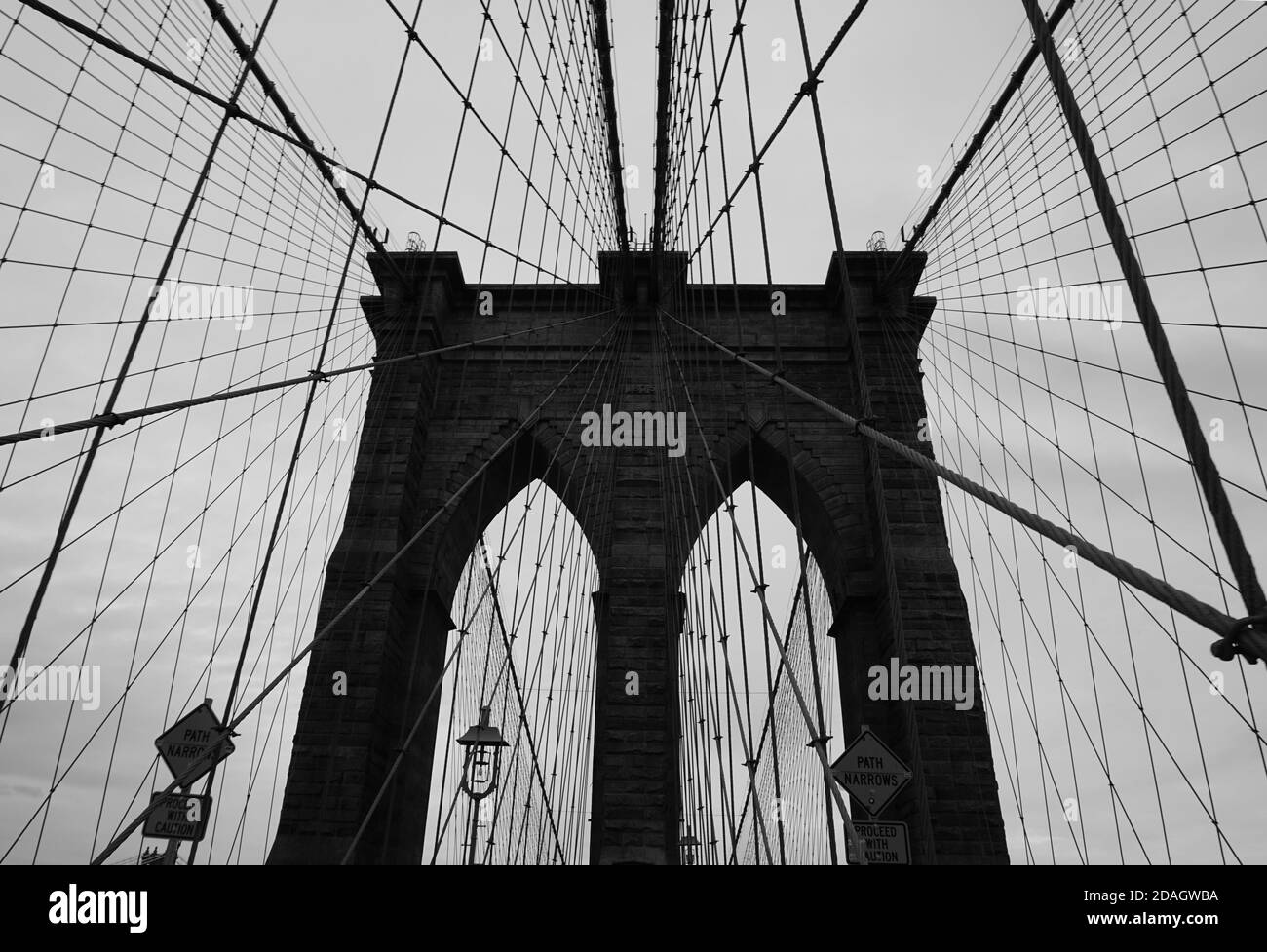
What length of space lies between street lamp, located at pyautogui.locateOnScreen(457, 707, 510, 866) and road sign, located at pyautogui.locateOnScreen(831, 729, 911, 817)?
14.6 feet

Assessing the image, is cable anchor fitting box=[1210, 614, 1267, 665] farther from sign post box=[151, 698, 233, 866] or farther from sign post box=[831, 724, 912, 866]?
sign post box=[151, 698, 233, 866]

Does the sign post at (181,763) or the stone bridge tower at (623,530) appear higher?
the stone bridge tower at (623,530)

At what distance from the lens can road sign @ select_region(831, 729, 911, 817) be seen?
21.4ft

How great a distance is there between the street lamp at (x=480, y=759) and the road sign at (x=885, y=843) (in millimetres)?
4535

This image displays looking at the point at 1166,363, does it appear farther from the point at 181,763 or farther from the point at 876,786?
the point at 181,763

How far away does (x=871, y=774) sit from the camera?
6.59m

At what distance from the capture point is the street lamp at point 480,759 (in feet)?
30.3

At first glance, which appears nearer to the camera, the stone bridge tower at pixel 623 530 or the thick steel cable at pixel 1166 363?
A: the thick steel cable at pixel 1166 363

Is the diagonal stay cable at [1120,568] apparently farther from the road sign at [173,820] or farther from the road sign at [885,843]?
the road sign at [173,820]

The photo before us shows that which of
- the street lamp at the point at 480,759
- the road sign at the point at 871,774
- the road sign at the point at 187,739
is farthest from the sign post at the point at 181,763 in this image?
the road sign at the point at 871,774

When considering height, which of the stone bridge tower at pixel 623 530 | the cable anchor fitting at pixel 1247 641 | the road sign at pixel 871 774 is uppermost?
the stone bridge tower at pixel 623 530
